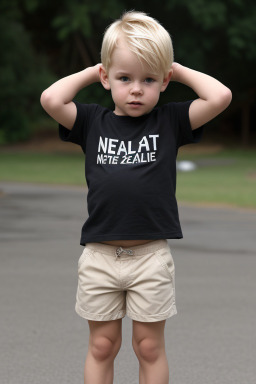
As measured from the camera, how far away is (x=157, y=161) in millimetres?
3318

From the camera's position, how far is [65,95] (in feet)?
11.3

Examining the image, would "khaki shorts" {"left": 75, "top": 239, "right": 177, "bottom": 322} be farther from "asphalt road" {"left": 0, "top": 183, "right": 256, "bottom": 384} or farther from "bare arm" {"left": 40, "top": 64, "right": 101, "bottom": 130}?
"asphalt road" {"left": 0, "top": 183, "right": 256, "bottom": 384}

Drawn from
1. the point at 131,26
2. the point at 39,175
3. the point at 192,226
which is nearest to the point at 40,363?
the point at 131,26

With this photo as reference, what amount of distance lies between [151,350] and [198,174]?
1984 centimetres

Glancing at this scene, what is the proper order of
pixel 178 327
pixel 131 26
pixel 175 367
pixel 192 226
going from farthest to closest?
pixel 192 226 < pixel 178 327 < pixel 175 367 < pixel 131 26

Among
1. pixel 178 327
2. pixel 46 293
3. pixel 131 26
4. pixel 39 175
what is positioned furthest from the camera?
pixel 39 175

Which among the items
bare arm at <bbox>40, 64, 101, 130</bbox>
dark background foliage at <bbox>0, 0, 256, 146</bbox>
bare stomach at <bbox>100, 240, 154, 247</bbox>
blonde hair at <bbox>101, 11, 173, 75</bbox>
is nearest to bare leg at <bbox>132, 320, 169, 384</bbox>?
bare stomach at <bbox>100, 240, 154, 247</bbox>

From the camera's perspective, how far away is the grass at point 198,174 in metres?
16.2

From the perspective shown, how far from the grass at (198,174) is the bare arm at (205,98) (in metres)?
10.9

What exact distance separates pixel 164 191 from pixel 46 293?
140 inches

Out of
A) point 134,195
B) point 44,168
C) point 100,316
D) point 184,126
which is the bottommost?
point 100,316

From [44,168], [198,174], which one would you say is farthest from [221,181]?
[44,168]

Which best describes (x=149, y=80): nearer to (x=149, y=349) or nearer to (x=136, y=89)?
(x=136, y=89)

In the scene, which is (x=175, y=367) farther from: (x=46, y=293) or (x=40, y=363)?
(x=46, y=293)
